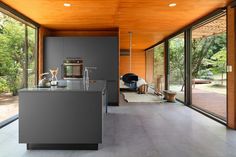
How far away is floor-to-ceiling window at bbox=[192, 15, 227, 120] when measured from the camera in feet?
18.5

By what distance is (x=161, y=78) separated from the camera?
978 cm

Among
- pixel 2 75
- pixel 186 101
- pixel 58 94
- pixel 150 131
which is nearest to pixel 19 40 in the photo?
pixel 2 75

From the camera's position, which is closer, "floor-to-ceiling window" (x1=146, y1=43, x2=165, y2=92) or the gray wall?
the gray wall

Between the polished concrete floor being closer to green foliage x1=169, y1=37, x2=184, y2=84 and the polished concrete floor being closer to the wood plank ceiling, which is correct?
the wood plank ceiling

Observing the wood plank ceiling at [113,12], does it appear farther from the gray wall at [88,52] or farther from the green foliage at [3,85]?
the green foliage at [3,85]

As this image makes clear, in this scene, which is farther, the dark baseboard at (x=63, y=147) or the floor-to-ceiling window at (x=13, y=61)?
the floor-to-ceiling window at (x=13, y=61)

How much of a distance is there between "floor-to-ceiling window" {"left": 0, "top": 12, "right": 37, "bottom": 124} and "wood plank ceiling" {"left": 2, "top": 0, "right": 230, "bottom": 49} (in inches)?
16.0

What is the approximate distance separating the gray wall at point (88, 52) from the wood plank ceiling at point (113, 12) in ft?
1.44

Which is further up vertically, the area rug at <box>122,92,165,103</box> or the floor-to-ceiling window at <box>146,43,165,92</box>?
the floor-to-ceiling window at <box>146,43,165,92</box>

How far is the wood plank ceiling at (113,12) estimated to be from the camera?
445 cm

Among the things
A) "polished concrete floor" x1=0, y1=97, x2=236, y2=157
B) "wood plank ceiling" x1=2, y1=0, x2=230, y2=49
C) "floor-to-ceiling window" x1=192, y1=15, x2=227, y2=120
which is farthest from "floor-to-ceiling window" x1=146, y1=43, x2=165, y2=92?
"polished concrete floor" x1=0, y1=97, x2=236, y2=157

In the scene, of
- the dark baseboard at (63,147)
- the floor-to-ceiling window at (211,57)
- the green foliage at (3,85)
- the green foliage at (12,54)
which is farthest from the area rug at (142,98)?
the dark baseboard at (63,147)

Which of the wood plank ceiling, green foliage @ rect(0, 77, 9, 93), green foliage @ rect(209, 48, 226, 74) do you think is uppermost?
the wood plank ceiling

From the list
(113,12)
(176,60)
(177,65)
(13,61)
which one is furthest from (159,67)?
(13,61)
